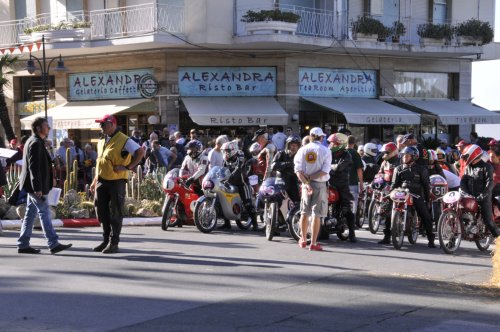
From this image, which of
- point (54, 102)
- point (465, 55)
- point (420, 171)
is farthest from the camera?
point (465, 55)

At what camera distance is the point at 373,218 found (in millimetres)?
13117

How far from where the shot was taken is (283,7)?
24062mm

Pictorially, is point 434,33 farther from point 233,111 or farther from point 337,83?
point 233,111

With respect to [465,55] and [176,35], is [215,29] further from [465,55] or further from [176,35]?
[465,55]

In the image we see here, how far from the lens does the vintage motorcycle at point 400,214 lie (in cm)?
1081

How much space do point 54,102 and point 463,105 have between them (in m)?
15.6

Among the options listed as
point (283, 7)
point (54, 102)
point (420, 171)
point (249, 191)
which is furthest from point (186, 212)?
point (54, 102)

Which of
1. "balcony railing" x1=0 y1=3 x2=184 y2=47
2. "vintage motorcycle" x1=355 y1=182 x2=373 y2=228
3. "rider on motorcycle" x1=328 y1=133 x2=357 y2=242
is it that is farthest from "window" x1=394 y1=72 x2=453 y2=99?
"rider on motorcycle" x1=328 y1=133 x2=357 y2=242

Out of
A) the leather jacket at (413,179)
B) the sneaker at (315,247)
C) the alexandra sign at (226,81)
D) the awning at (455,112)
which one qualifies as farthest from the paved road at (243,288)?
the awning at (455,112)

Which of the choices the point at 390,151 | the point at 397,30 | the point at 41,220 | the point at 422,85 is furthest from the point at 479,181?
the point at 422,85

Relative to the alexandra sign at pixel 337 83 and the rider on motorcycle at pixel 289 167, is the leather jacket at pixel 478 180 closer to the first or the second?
the rider on motorcycle at pixel 289 167

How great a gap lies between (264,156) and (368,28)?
12.9m

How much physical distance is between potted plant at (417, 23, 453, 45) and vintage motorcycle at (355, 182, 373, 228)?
45.1 ft

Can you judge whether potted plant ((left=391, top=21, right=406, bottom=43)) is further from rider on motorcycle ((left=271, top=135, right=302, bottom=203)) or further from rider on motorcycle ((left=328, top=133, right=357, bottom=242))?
rider on motorcycle ((left=271, top=135, right=302, bottom=203))
